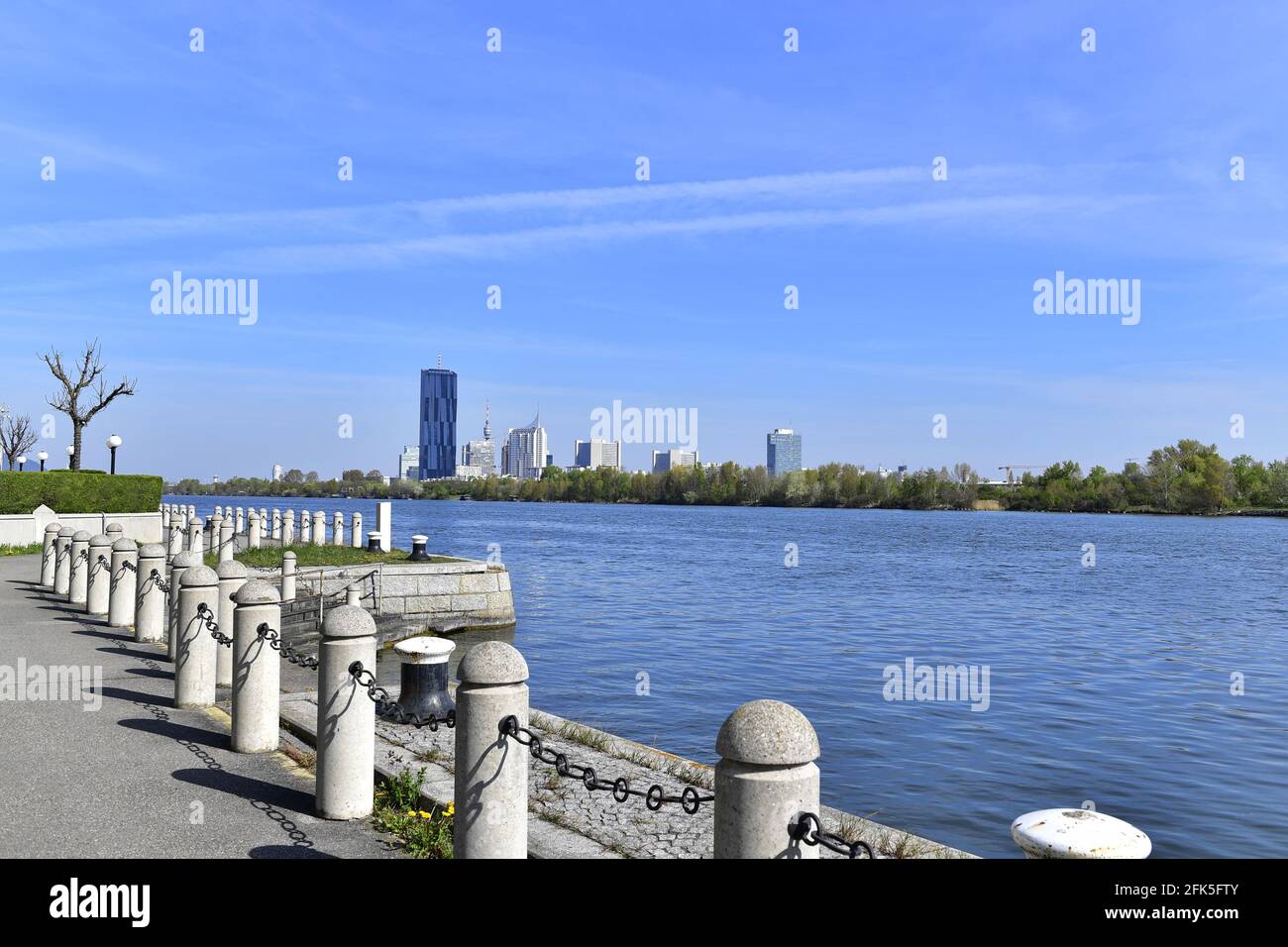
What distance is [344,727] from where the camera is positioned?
663cm

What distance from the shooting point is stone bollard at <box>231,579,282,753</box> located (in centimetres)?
811

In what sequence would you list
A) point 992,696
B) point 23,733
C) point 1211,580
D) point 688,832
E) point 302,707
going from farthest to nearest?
point 1211,580 < point 992,696 < point 302,707 < point 23,733 < point 688,832

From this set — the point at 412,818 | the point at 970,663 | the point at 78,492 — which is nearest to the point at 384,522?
the point at 78,492

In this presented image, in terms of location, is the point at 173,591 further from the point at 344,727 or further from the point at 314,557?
the point at 314,557

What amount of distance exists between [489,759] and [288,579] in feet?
51.7

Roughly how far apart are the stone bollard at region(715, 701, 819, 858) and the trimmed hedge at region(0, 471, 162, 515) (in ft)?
114

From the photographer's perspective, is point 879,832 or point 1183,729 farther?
point 1183,729

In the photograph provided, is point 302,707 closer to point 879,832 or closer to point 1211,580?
point 879,832

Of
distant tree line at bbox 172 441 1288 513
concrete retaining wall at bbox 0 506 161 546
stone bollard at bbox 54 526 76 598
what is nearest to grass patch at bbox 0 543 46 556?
concrete retaining wall at bbox 0 506 161 546

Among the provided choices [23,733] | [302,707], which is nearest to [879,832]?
[302,707]

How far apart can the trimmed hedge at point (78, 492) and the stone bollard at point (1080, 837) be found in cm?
3543

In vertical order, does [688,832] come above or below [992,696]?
above
